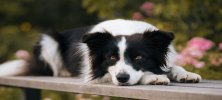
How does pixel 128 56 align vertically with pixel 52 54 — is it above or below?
below

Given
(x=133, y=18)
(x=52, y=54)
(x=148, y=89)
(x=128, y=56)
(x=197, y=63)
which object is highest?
(x=133, y=18)

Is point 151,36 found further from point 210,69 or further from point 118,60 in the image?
point 210,69

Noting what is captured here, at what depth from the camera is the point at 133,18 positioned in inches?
306

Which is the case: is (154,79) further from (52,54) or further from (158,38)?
(52,54)

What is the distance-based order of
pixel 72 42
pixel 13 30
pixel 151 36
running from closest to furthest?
pixel 151 36 < pixel 72 42 < pixel 13 30

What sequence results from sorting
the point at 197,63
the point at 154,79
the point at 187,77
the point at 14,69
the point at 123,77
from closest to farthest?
the point at 123,77 → the point at 154,79 → the point at 187,77 → the point at 197,63 → the point at 14,69

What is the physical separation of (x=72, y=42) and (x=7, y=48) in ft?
19.2

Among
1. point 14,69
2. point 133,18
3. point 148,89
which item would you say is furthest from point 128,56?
point 133,18

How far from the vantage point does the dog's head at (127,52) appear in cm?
396

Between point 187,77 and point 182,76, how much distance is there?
6cm

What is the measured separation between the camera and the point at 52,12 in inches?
548

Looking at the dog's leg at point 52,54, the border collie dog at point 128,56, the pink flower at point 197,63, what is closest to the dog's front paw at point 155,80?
the border collie dog at point 128,56

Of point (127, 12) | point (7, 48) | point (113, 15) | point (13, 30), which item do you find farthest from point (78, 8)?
point (113, 15)

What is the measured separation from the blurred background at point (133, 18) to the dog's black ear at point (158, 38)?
958mm
